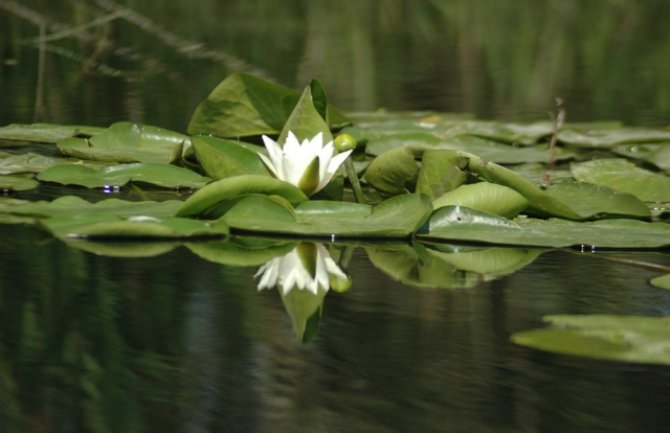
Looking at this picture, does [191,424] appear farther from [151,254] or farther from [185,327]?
[151,254]

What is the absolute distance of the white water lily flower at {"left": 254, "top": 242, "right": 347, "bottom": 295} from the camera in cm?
146

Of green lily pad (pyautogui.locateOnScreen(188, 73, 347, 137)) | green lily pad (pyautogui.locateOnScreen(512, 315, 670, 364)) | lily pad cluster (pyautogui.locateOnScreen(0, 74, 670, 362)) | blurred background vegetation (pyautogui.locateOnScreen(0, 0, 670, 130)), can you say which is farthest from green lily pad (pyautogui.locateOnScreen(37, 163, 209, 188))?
green lily pad (pyautogui.locateOnScreen(512, 315, 670, 364))

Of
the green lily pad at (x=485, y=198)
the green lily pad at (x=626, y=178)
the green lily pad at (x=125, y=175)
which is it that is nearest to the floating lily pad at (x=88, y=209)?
the green lily pad at (x=125, y=175)

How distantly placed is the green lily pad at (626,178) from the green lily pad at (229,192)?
0.60m

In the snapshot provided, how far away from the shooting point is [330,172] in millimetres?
1930

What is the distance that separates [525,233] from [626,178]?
53cm

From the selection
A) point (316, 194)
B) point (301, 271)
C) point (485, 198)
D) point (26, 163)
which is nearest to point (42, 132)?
point (26, 163)

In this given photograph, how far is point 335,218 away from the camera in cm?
181

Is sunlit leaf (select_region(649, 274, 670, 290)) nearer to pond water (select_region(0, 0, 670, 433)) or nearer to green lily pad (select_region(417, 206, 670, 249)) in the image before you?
pond water (select_region(0, 0, 670, 433))

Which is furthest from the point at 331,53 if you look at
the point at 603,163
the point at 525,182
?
the point at 525,182

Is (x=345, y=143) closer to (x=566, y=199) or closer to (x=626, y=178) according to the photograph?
(x=566, y=199)

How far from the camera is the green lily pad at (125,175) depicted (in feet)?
6.86

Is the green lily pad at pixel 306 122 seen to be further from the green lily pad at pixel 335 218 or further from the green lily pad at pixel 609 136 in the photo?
the green lily pad at pixel 609 136

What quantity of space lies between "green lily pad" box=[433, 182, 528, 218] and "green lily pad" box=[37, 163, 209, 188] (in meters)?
0.44
